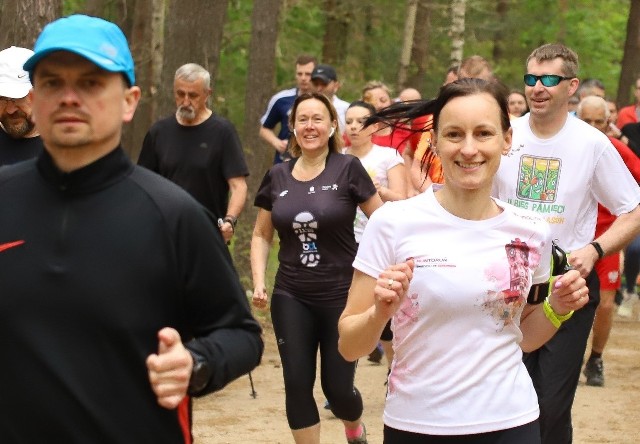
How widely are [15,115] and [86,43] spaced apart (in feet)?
12.3

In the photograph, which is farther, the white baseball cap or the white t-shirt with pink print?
the white baseball cap

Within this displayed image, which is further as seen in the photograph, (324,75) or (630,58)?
(630,58)

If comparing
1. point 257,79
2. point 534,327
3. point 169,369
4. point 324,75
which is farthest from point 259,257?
point 257,79

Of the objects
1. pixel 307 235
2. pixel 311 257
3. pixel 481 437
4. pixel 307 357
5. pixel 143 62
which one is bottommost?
pixel 143 62

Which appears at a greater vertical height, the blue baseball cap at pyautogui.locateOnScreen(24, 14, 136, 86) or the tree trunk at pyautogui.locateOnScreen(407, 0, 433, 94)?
the blue baseball cap at pyautogui.locateOnScreen(24, 14, 136, 86)

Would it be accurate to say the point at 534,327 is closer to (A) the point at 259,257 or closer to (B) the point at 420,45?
(A) the point at 259,257

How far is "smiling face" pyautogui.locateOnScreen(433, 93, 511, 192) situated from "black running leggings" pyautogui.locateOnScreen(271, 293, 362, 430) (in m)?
2.99

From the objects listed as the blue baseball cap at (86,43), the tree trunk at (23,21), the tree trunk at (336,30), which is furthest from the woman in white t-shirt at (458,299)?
the tree trunk at (336,30)

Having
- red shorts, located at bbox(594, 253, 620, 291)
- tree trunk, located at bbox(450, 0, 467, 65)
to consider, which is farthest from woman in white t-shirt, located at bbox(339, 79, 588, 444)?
tree trunk, located at bbox(450, 0, 467, 65)

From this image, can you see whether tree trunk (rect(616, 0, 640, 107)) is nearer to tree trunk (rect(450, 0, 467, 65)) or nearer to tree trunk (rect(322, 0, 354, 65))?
A: tree trunk (rect(450, 0, 467, 65))

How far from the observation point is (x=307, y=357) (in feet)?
25.1

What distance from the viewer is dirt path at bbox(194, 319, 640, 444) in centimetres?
946

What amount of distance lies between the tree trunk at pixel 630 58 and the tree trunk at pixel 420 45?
5414mm

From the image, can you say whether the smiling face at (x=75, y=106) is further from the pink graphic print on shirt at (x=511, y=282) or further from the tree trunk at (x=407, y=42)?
the tree trunk at (x=407, y=42)
